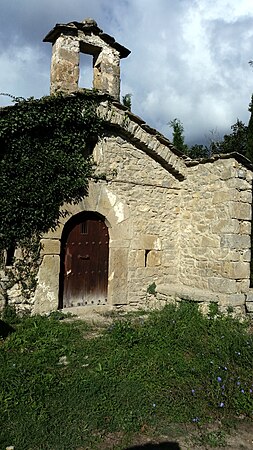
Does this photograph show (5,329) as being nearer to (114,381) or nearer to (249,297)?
(114,381)

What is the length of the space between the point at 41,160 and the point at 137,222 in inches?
92.4

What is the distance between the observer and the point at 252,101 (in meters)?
9.57

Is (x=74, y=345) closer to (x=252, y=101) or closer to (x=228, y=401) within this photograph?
(x=228, y=401)

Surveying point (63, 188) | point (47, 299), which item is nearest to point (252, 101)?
point (63, 188)

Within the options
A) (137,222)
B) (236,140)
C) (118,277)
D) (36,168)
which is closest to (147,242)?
(137,222)

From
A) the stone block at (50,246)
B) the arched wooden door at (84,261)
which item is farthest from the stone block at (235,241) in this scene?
the stone block at (50,246)

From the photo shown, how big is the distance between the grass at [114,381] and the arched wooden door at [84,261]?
122 centimetres

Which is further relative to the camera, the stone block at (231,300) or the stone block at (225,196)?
the stone block at (225,196)

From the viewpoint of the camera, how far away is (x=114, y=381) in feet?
12.4

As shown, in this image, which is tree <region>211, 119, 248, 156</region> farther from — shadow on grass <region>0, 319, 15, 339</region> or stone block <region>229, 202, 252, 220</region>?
shadow on grass <region>0, 319, 15, 339</region>

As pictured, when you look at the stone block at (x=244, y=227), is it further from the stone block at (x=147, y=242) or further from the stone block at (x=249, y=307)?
the stone block at (x=147, y=242)

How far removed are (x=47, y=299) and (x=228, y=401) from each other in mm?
3678

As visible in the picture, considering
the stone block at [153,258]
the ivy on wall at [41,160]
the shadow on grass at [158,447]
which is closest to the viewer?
the shadow on grass at [158,447]

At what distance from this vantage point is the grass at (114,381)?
9.95 feet
